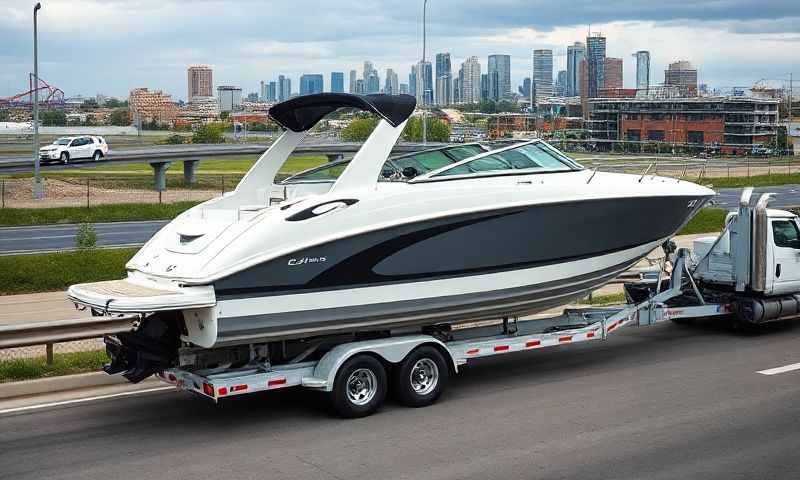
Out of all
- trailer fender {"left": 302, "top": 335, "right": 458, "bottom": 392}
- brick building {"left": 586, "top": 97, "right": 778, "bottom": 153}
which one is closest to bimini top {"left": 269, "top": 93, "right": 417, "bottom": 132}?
trailer fender {"left": 302, "top": 335, "right": 458, "bottom": 392}

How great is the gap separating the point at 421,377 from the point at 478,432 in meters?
→ 1.32

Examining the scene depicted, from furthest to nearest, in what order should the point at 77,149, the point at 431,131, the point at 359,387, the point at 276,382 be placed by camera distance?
1. the point at 77,149
2. the point at 431,131
3. the point at 359,387
4. the point at 276,382

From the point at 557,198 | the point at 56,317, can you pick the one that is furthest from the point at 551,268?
the point at 56,317

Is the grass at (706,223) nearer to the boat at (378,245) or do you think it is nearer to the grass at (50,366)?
the boat at (378,245)

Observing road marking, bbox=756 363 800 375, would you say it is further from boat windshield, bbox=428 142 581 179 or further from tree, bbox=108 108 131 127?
tree, bbox=108 108 131 127

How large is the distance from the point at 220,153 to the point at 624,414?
141 ft

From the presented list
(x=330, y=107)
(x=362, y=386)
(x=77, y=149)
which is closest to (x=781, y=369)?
(x=362, y=386)

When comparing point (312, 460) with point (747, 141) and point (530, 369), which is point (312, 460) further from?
point (747, 141)

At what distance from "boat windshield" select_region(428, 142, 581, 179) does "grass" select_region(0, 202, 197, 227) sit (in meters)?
23.7

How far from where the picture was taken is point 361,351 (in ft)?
34.8

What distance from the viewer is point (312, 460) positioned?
364 inches

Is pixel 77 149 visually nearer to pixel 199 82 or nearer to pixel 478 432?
pixel 478 432

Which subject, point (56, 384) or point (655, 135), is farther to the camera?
point (655, 135)

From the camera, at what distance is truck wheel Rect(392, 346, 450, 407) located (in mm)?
10984
